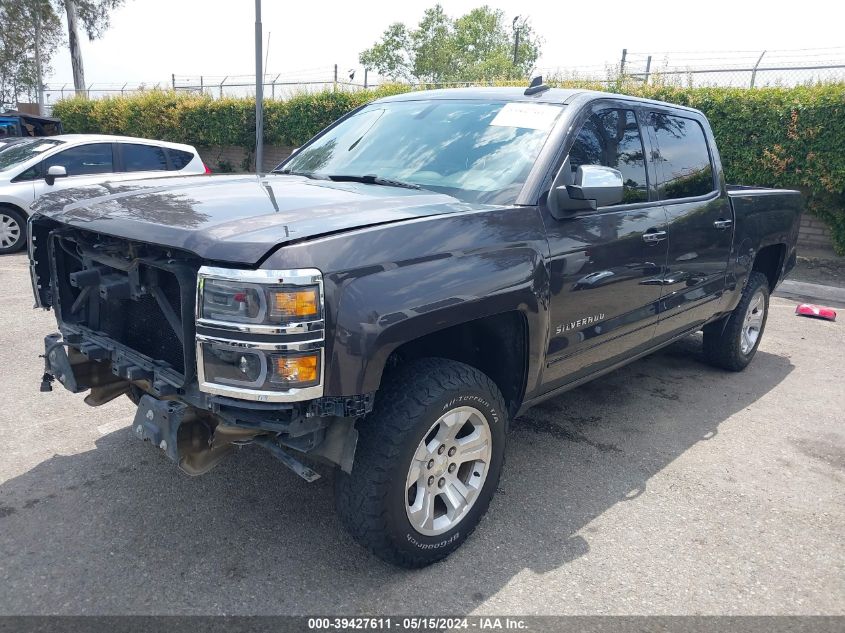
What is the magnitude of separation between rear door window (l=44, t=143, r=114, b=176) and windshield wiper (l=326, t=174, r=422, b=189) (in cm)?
734

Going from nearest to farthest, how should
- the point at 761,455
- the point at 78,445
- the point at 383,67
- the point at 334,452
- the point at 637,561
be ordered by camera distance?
the point at 334,452 < the point at 637,561 < the point at 78,445 < the point at 761,455 < the point at 383,67

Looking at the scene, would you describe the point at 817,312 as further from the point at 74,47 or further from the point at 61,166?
the point at 74,47

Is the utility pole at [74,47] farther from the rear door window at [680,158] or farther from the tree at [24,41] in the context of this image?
the rear door window at [680,158]

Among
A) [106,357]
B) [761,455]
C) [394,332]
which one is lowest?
[761,455]

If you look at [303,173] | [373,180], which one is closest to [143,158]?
[303,173]

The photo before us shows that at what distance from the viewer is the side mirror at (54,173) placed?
8.66 meters

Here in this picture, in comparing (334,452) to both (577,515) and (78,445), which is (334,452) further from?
(78,445)

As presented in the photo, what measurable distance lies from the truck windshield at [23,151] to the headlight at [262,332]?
8819 mm

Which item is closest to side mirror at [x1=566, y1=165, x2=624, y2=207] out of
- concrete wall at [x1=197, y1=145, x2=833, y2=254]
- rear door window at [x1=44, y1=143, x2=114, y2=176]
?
rear door window at [x1=44, y1=143, x2=114, y2=176]

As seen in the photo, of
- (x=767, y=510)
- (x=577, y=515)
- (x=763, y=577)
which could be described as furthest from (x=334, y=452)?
(x=767, y=510)

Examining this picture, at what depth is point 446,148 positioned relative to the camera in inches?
137

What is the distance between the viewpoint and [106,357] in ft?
9.18

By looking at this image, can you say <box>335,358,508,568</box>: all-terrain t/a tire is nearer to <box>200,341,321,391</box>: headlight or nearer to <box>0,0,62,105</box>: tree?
<box>200,341,321,391</box>: headlight

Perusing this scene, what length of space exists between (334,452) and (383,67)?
68.5 metres
